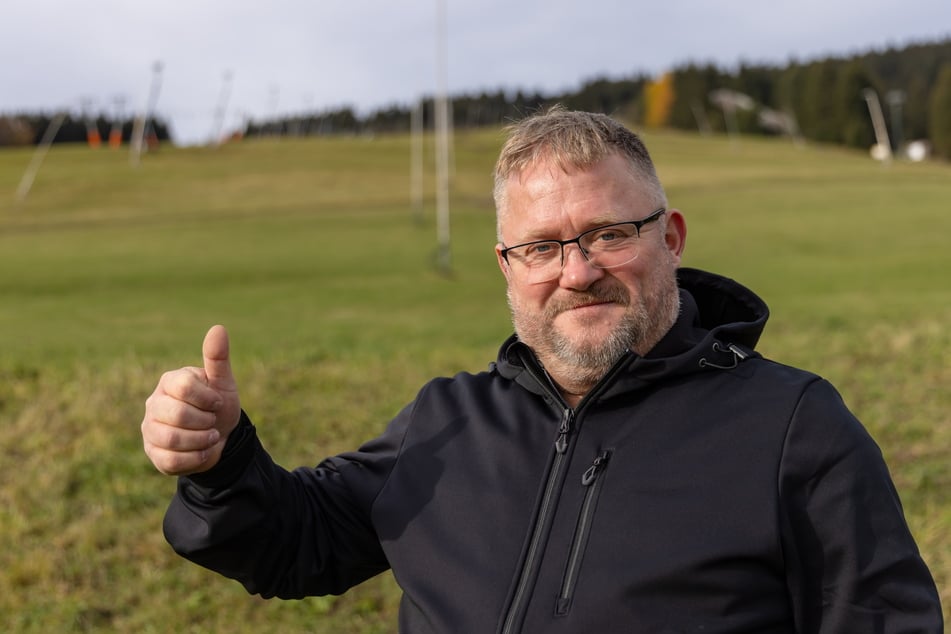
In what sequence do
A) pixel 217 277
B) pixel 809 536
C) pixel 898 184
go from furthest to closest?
1. pixel 898 184
2. pixel 217 277
3. pixel 809 536

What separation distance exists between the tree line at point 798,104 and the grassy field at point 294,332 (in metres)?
53.1

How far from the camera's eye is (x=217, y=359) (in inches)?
101

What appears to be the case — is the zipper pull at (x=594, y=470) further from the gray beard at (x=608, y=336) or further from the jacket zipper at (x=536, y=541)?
the gray beard at (x=608, y=336)

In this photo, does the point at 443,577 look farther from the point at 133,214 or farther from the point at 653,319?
the point at 133,214

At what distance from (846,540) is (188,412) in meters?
1.54

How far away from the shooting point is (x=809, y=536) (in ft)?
8.05

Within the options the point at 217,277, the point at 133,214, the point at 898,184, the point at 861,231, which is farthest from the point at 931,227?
the point at 133,214

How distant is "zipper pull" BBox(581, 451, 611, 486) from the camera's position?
2633mm

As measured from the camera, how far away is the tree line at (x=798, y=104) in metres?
109

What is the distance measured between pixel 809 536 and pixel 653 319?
2.32ft

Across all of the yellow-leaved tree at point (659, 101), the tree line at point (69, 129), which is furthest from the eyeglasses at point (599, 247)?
the yellow-leaved tree at point (659, 101)

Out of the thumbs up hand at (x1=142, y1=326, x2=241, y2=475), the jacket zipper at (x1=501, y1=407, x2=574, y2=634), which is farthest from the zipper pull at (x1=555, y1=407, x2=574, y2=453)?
the thumbs up hand at (x1=142, y1=326, x2=241, y2=475)

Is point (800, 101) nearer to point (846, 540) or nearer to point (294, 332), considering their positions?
point (294, 332)

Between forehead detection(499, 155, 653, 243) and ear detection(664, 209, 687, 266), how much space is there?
0.18 m
